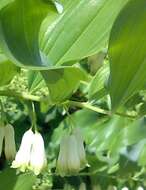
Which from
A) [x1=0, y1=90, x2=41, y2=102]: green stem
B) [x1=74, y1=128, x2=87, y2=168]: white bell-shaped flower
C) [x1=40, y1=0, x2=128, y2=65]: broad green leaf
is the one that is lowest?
[x1=74, y1=128, x2=87, y2=168]: white bell-shaped flower

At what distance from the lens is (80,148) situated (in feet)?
3.11

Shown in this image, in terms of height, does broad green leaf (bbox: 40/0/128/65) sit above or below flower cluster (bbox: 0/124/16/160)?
above

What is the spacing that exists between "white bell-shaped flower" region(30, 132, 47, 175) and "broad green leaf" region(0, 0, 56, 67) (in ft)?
1.20

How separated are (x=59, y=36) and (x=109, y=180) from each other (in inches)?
38.1

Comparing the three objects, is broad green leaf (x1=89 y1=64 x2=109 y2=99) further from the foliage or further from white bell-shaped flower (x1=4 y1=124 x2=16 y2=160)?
white bell-shaped flower (x1=4 y1=124 x2=16 y2=160)

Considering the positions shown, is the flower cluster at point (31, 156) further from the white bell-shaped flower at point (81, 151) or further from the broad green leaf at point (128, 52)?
the broad green leaf at point (128, 52)

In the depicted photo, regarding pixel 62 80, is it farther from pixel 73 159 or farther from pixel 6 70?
pixel 73 159

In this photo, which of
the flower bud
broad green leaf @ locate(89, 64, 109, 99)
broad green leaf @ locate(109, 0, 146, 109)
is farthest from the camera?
the flower bud

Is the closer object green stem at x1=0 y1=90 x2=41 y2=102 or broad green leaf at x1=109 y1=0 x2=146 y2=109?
broad green leaf at x1=109 y1=0 x2=146 y2=109

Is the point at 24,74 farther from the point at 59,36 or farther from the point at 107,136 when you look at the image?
the point at 107,136

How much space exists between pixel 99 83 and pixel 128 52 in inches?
13.3

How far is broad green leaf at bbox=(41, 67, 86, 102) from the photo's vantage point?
0.60m

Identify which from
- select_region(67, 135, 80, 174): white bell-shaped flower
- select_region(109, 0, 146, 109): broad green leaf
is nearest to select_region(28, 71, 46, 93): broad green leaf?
select_region(67, 135, 80, 174): white bell-shaped flower

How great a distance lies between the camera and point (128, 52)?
489mm
